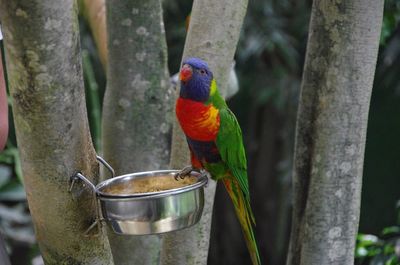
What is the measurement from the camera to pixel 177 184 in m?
1.80

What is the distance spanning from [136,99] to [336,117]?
2.32 ft

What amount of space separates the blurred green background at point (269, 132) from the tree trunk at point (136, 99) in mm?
1264

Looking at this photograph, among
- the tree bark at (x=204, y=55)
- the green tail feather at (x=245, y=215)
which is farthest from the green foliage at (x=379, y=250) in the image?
the tree bark at (x=204, y=55)

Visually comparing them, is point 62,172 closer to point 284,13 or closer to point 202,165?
point 202,165

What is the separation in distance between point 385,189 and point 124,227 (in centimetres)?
355

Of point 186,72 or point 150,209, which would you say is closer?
point 150,209

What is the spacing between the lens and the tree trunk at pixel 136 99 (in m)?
2.23

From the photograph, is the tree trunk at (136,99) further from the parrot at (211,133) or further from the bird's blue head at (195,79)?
the bird's blue head at (195,79)

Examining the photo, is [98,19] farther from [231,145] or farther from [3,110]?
[3,110]

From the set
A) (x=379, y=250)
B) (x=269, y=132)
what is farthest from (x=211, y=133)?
(x=269, y=132)

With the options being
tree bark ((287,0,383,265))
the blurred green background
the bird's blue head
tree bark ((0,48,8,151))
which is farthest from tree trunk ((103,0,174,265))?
the blurred green background

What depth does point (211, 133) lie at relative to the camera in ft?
6.42

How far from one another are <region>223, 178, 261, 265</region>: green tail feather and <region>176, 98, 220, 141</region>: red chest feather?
199mm

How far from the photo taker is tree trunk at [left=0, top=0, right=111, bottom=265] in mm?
1389
